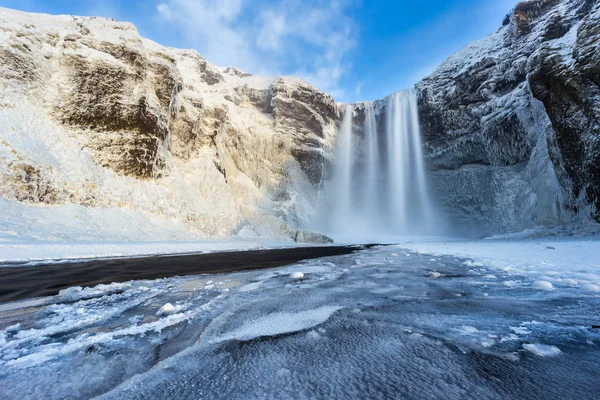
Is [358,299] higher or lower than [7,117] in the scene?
lower

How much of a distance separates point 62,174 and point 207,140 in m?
13.6

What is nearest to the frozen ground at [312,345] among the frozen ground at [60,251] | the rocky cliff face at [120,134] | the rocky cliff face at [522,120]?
the frozen ground at [60,251]

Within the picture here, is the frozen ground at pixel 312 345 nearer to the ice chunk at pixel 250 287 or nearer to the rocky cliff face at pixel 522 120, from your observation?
the ice chunk at pixel 250 287


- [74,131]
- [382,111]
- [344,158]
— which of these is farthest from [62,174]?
[382,111]

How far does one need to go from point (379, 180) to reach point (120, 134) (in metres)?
34.5

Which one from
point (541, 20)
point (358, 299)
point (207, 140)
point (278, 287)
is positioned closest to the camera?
point (358, 299)

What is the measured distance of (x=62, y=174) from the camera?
1778 centimetres

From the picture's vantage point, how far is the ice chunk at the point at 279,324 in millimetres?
2291

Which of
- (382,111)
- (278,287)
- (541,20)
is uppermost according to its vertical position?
(541,20)

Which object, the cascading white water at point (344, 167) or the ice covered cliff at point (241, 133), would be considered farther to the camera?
the cascading white water at point (344, 167)

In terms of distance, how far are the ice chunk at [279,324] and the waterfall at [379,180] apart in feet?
116

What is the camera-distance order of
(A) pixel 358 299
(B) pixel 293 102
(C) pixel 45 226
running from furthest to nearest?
(B) pixel 293 102 → (C) pixel 45 226 → (A) pixel 358 299

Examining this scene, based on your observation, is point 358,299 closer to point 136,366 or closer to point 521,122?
point 136,366

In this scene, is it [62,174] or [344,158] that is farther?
[344,158]
